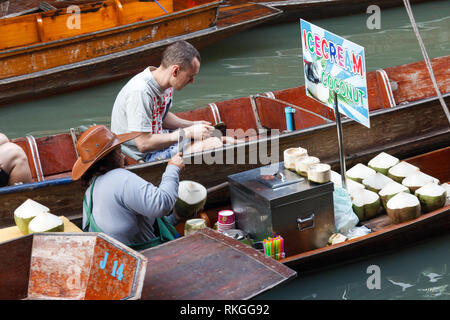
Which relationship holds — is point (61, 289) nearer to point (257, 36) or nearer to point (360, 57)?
point (360, 57)

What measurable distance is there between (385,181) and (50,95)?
584 centimetres

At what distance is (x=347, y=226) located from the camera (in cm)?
456

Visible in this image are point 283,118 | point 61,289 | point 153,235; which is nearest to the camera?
point 61,289

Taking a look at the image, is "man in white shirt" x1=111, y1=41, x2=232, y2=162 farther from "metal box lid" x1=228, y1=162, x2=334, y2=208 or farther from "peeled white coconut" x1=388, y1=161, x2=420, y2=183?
"peeled white coconut" x1=388, y1=161, x2=420, y2=183

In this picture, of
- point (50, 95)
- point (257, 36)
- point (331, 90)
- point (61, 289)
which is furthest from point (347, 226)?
point (257, 36)

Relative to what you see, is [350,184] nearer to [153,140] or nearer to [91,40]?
[153,140]

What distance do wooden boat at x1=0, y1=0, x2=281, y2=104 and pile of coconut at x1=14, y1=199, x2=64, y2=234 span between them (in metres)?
4.61

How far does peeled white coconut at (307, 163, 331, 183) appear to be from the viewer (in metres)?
4.18

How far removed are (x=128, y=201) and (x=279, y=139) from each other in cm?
188

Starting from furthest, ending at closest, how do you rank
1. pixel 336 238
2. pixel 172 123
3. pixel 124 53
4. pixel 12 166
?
pixel 124 53 → pixel 172 123 → pixel 12 166 → pixel 336 238

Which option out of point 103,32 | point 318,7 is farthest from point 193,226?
point 318,7

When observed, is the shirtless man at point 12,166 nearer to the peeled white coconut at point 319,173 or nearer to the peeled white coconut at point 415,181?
the peeled white coconut at point 319,173

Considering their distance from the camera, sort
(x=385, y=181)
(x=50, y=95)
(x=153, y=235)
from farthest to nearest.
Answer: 1. (x=50, y=95)
2. (x=385, y=181)
3. (x=153, y=235)

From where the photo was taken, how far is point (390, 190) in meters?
4.73
